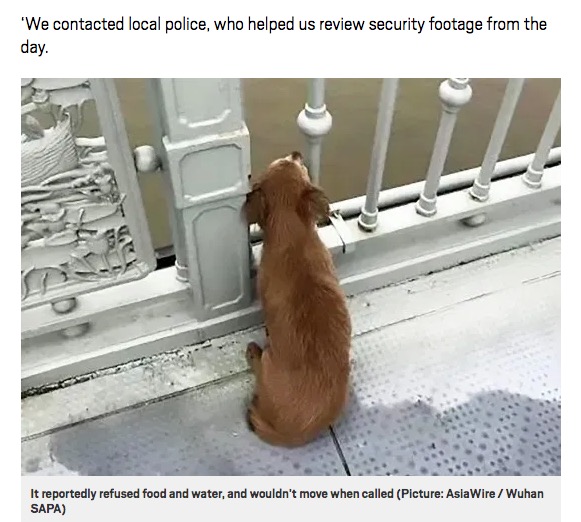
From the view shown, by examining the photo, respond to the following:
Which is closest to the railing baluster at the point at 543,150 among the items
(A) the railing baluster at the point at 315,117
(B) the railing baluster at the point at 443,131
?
(B) the railing baluster at the point at 443,131

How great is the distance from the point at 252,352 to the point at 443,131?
0.44 m

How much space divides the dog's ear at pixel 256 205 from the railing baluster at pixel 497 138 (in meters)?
0.41

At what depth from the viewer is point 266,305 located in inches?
34.1

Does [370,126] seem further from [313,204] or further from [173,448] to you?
[173,448]

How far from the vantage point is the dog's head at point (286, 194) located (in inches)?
31.7

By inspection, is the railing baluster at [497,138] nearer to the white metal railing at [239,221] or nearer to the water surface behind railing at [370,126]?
the white metal railing at [239,221]

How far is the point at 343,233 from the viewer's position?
3.37ft

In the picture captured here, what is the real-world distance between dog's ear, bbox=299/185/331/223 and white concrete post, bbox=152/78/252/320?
0.08m

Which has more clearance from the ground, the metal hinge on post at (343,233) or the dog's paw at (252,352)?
the metal hinge on post at (343,233)

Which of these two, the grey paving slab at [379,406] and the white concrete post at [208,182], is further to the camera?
the grey paving slab at [379,406]

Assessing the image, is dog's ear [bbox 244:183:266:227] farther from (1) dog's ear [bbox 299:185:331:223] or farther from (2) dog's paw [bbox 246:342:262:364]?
(2) dog's paw [bbox 246:342:262:364]
